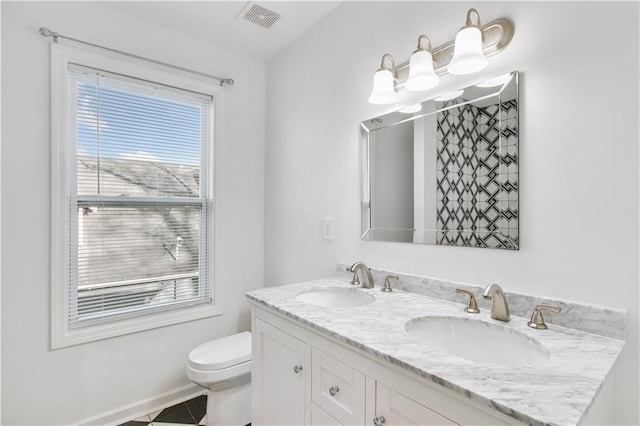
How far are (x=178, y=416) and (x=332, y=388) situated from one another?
1.42m

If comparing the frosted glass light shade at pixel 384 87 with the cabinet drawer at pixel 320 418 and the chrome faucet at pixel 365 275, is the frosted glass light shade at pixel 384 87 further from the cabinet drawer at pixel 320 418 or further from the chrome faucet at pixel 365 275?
the cabinet drawer at pixel 320 418

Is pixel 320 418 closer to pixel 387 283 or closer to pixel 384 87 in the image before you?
pixel 387 283

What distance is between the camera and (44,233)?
1.73m

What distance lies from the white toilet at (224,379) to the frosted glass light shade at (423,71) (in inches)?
64.7

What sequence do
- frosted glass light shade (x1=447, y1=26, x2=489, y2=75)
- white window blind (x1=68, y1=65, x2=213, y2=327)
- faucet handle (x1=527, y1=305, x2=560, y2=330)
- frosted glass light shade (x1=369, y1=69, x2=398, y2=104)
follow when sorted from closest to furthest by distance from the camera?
faucet handle (x1=527, y1=305, x2=560, y2=330) < frosted glass light shade (x1=447, y1=26, x2=489, y2=75) < frosted glass light shade (x1=369, y1=69, x2=398, y2=104) < white window blind (x1=68, y1=65, x2=213, y2=327)

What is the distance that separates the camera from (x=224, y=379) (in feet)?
5.65

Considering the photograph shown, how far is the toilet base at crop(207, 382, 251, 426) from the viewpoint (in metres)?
1.79

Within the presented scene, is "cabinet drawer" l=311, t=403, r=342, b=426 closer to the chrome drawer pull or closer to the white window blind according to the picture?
the chrome drawer pull

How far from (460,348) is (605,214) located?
619mm

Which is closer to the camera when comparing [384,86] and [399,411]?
[399,411]

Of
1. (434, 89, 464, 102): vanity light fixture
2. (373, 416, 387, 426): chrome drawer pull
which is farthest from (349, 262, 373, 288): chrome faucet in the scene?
(434, 89, 464, 102): vanity light fixture

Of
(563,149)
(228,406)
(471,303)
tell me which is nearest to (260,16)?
(563,149)

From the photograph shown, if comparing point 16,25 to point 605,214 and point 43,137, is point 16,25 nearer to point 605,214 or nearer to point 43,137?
point 43,137

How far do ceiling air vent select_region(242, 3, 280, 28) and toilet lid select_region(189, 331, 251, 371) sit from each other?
1985 mm
